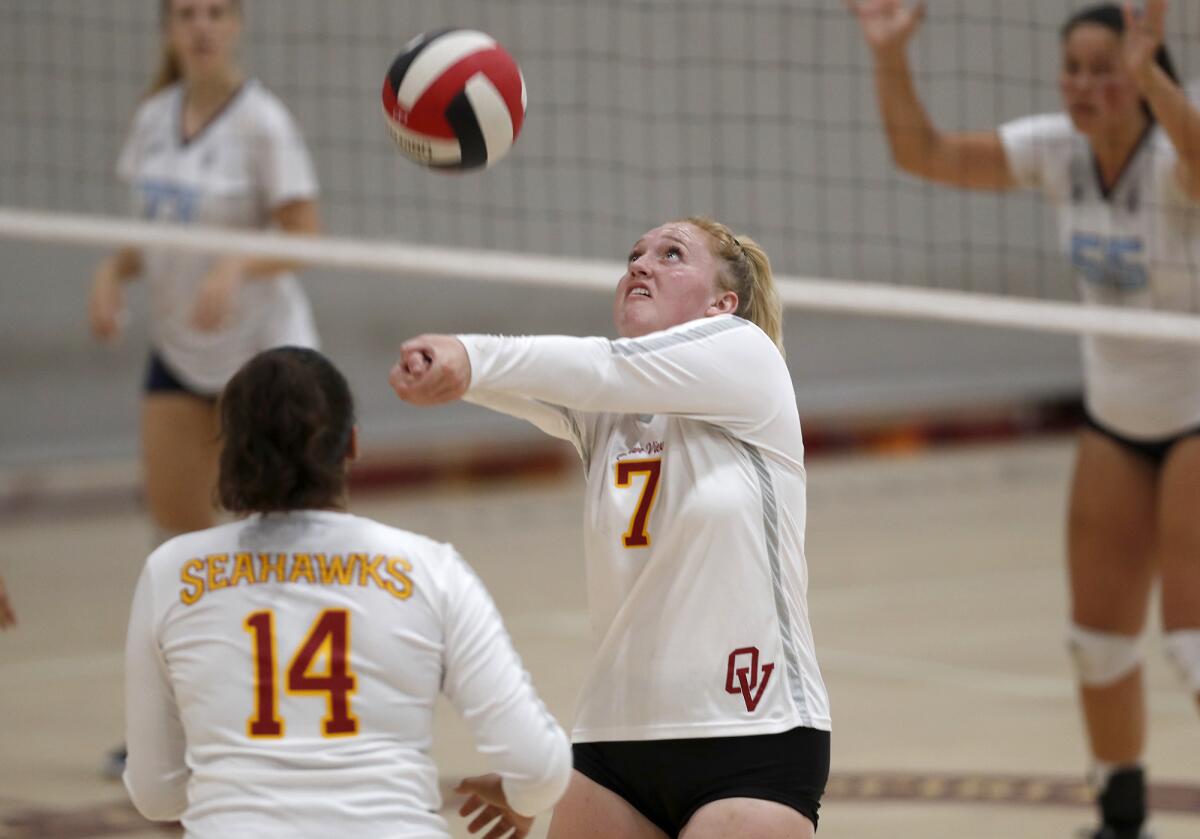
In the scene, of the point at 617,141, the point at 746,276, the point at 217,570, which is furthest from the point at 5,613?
the point at 617,141

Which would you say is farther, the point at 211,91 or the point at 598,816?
the point at 211,91

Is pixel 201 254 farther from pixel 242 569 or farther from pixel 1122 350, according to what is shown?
pixel 242 569

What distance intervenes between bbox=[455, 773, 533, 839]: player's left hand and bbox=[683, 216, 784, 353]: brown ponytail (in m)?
0.92

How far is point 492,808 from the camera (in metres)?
3.05

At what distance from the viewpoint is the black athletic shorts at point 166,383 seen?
591 cm

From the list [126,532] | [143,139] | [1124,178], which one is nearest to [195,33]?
[143,139]

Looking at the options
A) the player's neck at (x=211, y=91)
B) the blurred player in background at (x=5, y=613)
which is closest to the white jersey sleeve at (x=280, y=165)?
the player's neck at (x=211, y=91)

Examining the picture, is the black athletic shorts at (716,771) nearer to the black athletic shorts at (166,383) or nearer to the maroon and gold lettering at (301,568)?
the maroon and gold lettering at (301,568)

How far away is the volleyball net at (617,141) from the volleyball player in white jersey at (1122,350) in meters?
5.04

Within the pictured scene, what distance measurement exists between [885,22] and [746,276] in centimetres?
210

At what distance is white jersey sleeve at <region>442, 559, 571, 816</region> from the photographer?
275 centimetres

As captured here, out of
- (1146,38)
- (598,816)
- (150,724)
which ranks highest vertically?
(1146,38)

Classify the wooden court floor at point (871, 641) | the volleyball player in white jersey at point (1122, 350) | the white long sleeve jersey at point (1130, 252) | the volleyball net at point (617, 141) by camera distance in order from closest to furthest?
1. the volleyball player in white jersey at point (1122, 350)
2. the white long sleeve jersey at point (1130, 252)
3. the wooden court floor at point (871, 641)
4. the volleyball net at point (617, 141)

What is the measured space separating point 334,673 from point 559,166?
9522 mm
